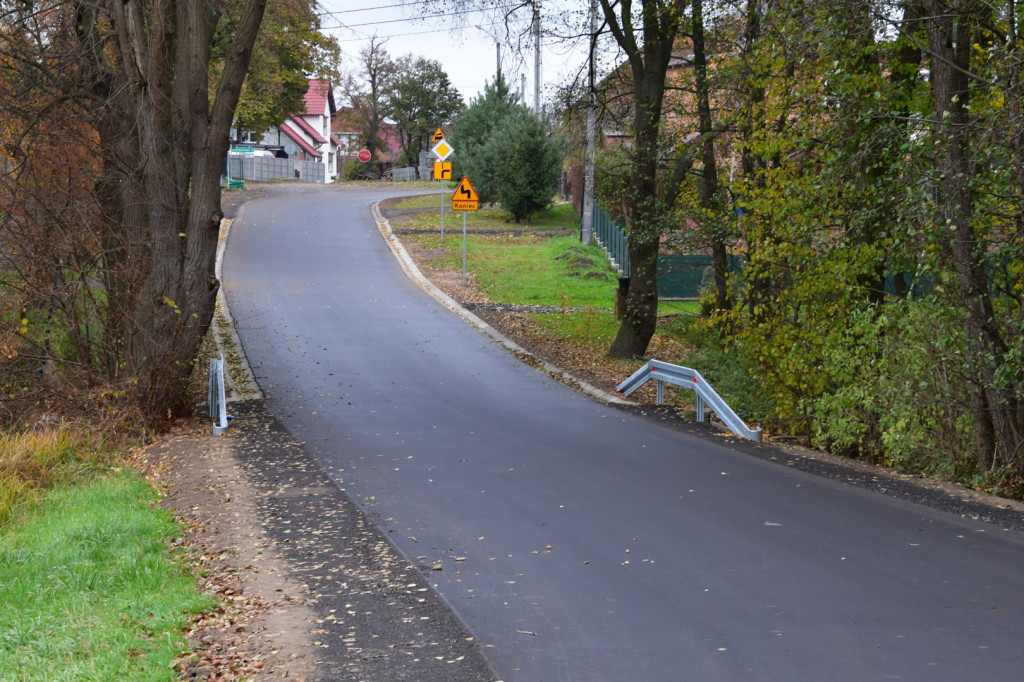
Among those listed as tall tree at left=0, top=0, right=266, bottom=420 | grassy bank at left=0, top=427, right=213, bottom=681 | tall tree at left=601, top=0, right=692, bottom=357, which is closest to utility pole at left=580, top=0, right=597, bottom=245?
tall tree at left=601, top=0, right=692, bottom=357

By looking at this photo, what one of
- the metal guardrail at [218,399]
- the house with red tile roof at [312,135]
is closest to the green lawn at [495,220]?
the metal guardrail at [218,399]

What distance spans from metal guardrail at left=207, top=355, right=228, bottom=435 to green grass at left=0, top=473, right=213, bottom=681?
2625 mm

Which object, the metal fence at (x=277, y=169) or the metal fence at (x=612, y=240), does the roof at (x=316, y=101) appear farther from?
the metal fence at (x=612, y=240)

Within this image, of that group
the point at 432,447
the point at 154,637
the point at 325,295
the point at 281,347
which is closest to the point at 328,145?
the point at 325,295

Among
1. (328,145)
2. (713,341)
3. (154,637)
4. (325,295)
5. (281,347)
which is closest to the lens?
(154,637)

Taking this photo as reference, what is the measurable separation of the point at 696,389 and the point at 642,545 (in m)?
6.33

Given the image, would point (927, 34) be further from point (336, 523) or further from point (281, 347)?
point (281, 347)

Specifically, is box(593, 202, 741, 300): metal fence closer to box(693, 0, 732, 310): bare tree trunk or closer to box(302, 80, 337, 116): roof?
box(693, 0, 732, 310): bare tree trunk

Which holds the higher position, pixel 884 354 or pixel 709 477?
pixel 884 354

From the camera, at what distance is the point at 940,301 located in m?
11.2

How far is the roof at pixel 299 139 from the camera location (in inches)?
3403

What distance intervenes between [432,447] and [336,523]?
11.9 ft

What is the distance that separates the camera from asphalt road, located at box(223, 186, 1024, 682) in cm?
596

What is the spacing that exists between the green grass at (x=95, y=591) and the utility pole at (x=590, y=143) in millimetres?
11152
